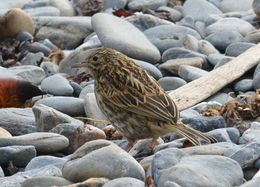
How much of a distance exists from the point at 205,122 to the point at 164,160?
182cm

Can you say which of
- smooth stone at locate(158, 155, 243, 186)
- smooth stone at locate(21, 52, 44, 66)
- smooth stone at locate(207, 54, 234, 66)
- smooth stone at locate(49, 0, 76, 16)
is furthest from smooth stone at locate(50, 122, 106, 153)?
smooth stone at locate(49, 0, 76, 16)

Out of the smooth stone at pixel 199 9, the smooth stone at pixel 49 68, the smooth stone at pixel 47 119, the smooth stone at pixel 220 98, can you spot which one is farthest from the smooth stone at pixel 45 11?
the smooth stone at pixel 47 119

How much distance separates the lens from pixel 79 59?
448 inches

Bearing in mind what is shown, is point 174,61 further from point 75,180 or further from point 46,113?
point 75,180

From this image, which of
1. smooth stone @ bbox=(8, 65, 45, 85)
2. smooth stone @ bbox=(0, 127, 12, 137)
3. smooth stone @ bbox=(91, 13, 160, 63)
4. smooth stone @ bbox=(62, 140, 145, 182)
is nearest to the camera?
smooth stone @ bbox=(62, 140, 145, 182)

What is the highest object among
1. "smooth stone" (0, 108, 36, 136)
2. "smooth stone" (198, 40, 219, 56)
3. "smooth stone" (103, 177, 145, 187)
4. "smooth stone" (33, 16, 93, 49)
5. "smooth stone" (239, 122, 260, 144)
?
"smooth stone" (103, 177, 145, 187)

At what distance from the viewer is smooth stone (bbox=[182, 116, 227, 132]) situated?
25.8 ft

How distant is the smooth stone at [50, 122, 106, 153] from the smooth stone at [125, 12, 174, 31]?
5.43 meters

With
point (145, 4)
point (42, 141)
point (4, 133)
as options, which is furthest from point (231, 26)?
point (42, 141)

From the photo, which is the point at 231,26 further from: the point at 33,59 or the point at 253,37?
the point at 33,59

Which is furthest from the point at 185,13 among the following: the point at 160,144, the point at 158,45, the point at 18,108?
the point at 160,144

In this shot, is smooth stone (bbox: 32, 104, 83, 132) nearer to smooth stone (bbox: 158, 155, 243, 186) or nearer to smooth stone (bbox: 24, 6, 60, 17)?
smooth stone (bbox: 158, 155, 243, 186)

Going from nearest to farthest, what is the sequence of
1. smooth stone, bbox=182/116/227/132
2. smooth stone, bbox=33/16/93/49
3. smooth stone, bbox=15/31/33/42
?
smooth stone, bbox=182/116/227/132, smooth stone, bbox=15/31/33/42, smooth stone, bbox=33/16/93/49

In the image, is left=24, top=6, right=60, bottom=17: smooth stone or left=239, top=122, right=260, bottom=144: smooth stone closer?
left=239, top=122, right=260, bottom=144: smooth stone
